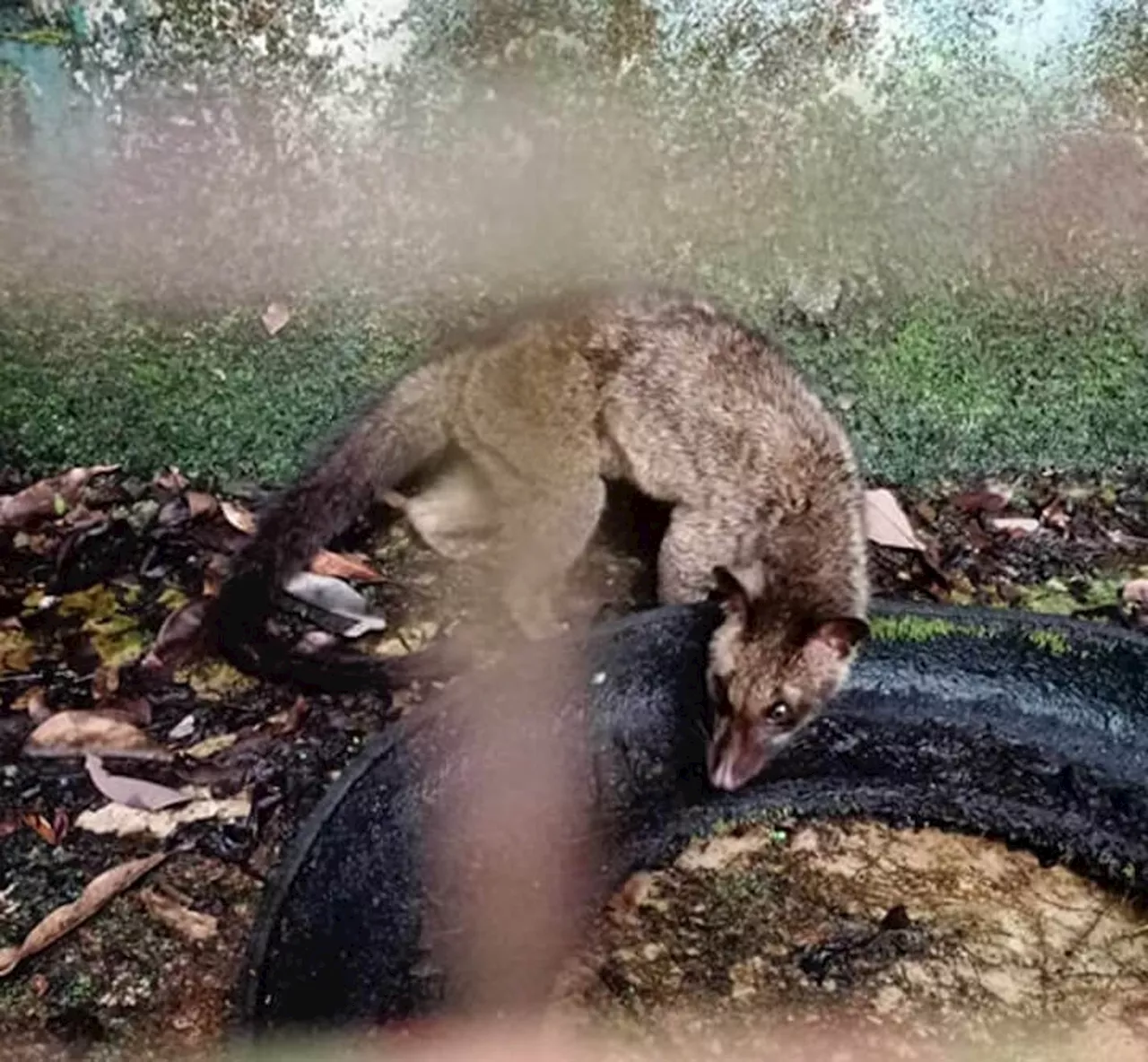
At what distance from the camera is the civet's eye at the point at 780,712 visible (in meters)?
3.55

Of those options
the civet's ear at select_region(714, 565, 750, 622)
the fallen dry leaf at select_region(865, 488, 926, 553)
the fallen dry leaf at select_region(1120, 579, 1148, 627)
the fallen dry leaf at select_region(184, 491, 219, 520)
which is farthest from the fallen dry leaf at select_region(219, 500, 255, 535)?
the fallen dry leaf at select_region(1120, 579, 1148, 627)

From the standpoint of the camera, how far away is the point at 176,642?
13.0 ft

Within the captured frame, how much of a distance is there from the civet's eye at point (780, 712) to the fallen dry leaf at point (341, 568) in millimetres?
1368

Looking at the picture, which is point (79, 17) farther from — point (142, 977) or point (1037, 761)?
point (1037, 761)

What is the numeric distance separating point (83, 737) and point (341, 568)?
99 centimetres

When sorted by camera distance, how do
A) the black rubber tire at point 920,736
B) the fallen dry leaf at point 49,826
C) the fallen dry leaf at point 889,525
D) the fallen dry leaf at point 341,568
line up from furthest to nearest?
the fallen dry leaf at point 889,525
the fallen dry leaf at point 341,568
the black rubber tire at point 920,736
the fallen dry leaf at point 49,826

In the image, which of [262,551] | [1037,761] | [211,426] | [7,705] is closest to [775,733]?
[1037,761]

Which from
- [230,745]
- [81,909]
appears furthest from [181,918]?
[230,745]

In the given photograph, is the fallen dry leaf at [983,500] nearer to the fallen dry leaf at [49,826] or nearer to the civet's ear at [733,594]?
the civet's ear at [733,594]

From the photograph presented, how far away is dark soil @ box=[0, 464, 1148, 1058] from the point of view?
3.03 m

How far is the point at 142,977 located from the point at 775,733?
1.49m

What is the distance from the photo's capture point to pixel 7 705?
375cm

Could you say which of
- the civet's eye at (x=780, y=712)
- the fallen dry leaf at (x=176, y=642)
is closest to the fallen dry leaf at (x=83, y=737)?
the fallen dry leaf at (x=176, y=642)

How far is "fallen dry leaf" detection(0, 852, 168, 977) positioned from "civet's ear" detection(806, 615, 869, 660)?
1.52 meters
